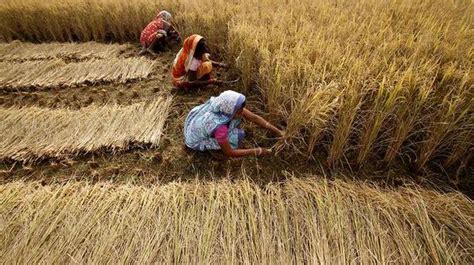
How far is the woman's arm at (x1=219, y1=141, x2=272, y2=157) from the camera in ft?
6.79

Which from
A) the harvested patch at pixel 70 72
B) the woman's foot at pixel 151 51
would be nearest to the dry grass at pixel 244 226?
the harvested patch at pixel 70 72

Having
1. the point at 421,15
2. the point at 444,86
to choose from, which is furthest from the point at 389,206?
the point at 421,15

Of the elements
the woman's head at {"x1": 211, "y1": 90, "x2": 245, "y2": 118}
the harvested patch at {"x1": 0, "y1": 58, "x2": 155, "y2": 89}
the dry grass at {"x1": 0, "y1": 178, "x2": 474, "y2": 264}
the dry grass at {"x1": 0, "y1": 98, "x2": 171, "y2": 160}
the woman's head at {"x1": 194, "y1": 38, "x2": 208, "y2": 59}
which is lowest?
the harvested patch at {"x1": 0, "y1": 58, "x2": 155, "y2": 89}

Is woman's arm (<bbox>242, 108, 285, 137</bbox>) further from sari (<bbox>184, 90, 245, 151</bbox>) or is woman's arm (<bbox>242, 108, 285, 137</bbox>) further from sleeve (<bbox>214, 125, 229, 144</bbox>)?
sleeve (<bbox>214, 125, 229, 144</bbox>)

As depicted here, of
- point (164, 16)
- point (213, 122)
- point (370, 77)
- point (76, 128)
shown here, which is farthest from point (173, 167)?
point (164, 16)

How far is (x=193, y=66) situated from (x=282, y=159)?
55.8 inches

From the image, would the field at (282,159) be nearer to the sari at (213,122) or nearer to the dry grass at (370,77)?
the dry grass at (370,77)

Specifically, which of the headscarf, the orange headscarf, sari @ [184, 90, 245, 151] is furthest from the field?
the headscarf

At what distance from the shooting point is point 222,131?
2043 mm

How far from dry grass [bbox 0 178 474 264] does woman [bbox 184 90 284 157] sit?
419 mm

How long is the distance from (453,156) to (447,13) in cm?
188

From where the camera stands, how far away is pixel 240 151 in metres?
2.11

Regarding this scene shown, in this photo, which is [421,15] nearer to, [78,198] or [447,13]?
[447,13]

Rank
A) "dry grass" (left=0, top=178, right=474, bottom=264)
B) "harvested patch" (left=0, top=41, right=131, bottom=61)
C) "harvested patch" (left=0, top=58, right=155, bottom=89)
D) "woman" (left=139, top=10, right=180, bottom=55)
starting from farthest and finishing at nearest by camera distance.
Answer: "harvested patch" (left=0, top=41, right=131, bottom=61)
"woman" (left=139, top=10, right=180, bottom=55)
"harvested patch" (left=0, top=58, right=155, bottom=89)
"dry grass" (left=0, top=178, right=474, bottom=264)
